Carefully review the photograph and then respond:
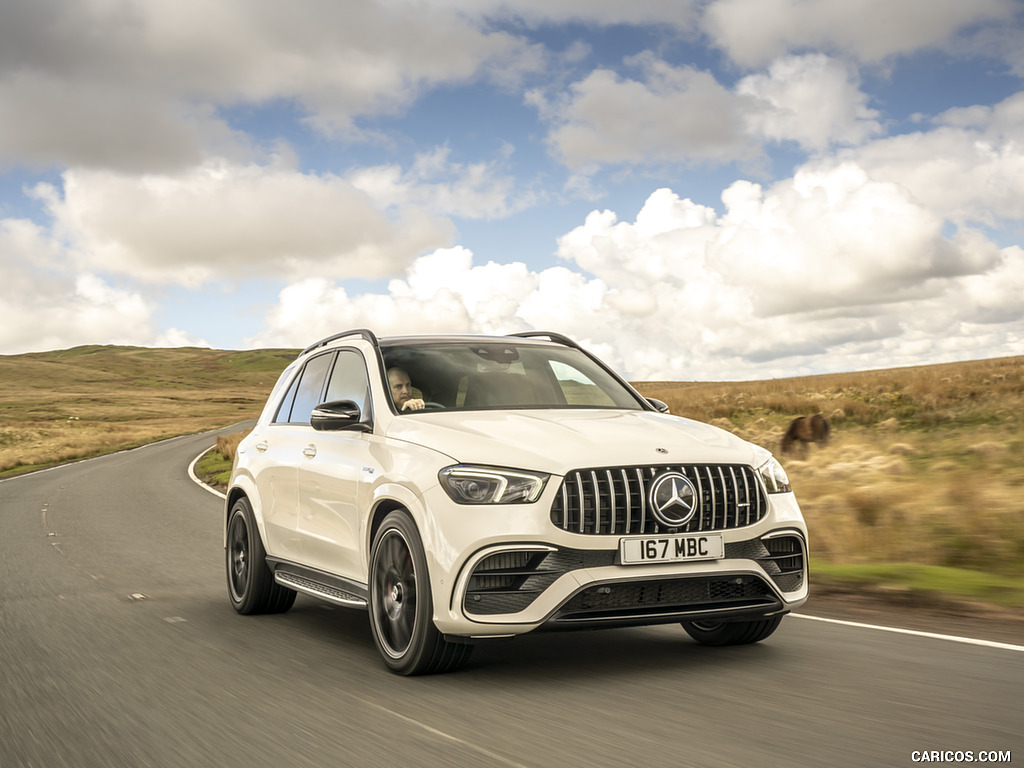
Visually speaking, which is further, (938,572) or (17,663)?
(938,572)

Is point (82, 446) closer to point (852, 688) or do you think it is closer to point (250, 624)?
point (250, 624)

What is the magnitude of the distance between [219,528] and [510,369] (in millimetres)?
9074

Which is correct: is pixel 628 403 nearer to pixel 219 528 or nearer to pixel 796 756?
pixel 796 756

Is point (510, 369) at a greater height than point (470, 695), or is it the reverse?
point (510, 369)

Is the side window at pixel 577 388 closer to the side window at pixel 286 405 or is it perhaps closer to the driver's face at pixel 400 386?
the driver's face at pixel 400 386

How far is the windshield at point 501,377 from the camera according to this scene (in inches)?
251

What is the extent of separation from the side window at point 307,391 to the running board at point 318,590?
1044 mm

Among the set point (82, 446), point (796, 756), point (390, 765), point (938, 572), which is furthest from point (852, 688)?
point (82, 446)

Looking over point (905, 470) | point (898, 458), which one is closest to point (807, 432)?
point (898, 458)

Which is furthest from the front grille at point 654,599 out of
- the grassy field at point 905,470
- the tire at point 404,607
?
the grassy field at point 905,470

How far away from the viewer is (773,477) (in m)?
5.46

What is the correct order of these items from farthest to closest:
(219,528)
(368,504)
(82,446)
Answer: (82,446) < (219,528) < (368,504)

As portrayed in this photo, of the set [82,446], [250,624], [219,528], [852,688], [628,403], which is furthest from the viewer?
[82,446]

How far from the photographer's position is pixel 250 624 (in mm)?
7430
